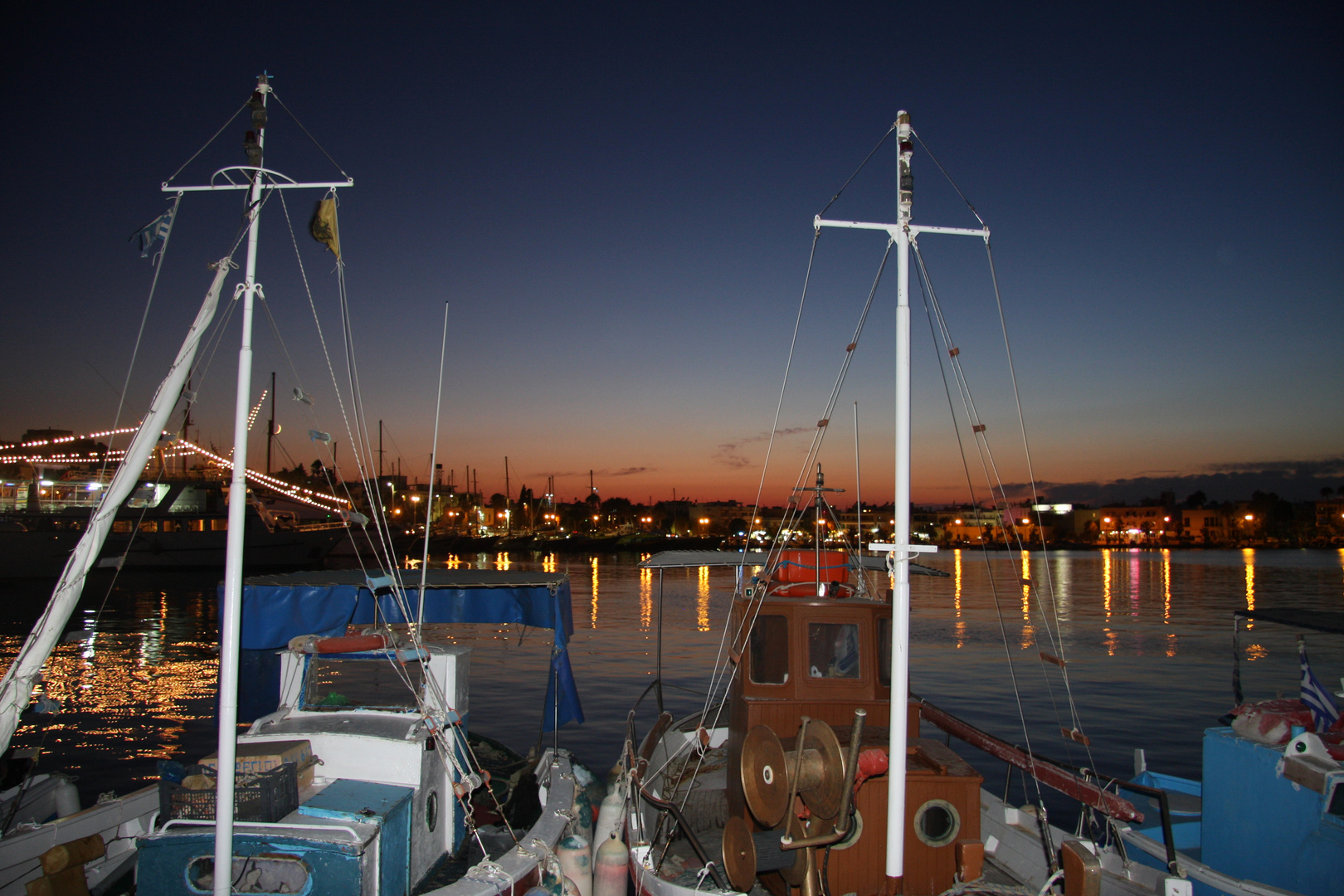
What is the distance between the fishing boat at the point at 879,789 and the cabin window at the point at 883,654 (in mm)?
25

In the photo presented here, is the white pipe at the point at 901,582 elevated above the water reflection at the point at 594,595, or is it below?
above

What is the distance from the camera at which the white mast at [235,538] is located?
16.2ft

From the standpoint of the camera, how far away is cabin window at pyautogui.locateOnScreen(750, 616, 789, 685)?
825 cm

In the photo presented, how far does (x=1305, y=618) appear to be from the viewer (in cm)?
1116

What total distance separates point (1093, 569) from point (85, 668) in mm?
107631

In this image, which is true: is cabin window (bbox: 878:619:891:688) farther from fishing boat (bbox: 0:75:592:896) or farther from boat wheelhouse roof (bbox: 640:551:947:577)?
fishing boat (bbox: 0:75:592:896)

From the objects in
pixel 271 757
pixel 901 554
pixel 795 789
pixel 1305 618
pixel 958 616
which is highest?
pixel 901 554

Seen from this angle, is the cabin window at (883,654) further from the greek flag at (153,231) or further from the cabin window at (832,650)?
the greek flag at (153,231)

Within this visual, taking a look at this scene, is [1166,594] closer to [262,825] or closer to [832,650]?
[832,650]

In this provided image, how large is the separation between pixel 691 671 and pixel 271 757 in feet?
70.5

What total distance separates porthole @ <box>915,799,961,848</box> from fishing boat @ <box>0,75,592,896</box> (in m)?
3.94

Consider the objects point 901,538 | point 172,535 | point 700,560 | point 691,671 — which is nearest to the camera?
point 901,538

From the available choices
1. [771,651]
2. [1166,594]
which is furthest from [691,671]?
[1166,594]

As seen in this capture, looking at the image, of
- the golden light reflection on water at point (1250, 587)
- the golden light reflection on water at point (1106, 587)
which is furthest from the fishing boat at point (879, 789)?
the golden light reflection on water at point (1106, 587)
